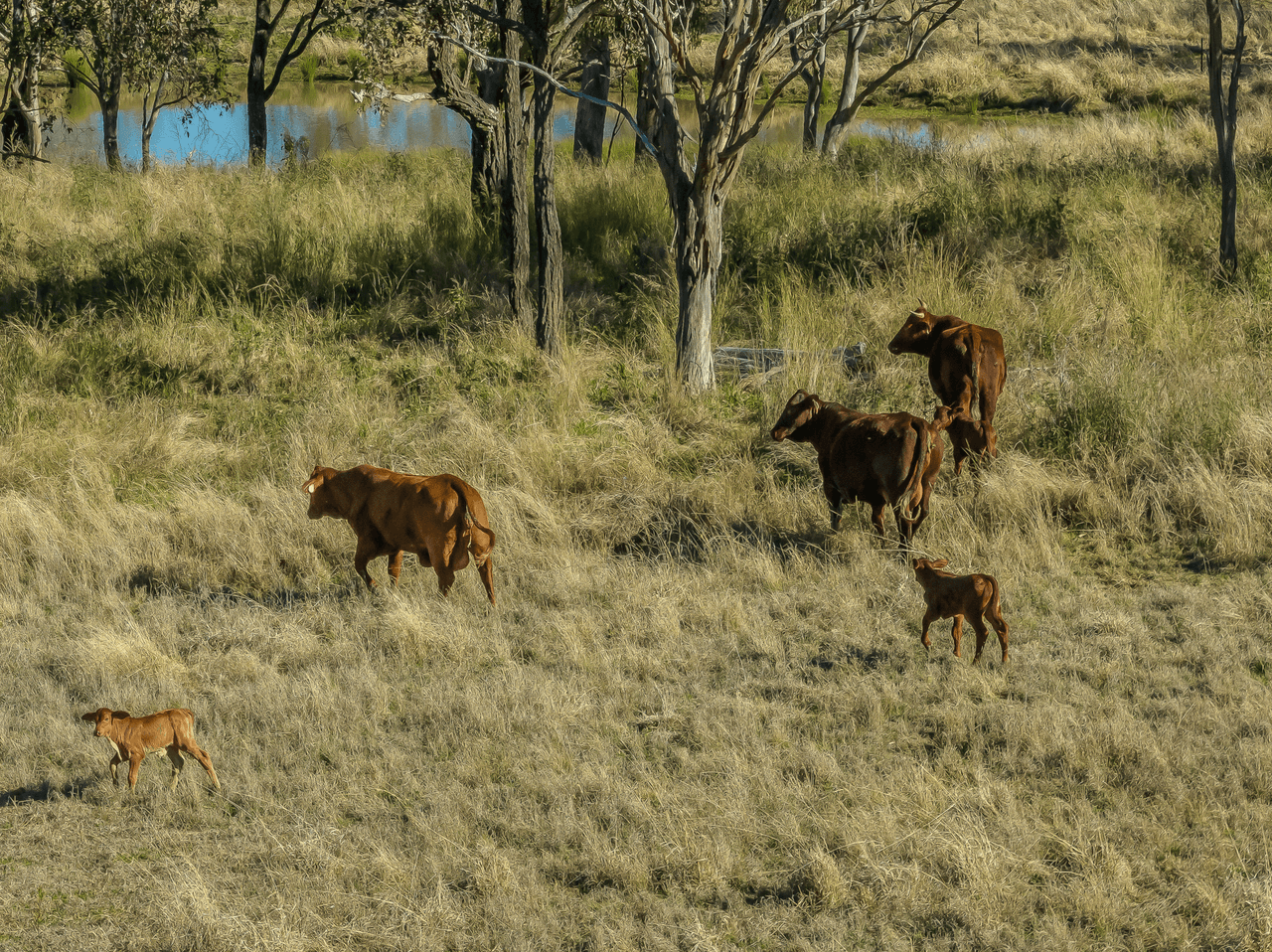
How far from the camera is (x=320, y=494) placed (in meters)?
5.50

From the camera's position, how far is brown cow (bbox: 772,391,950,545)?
5496 mm

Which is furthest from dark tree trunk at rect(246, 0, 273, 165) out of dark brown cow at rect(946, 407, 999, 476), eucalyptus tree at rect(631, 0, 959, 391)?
dark brown cow at rect(946, 407, 999, 476)

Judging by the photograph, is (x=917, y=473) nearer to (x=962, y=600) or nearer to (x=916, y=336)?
(x=962, y=600)

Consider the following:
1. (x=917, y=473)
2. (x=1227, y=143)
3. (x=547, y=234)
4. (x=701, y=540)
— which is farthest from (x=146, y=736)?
(x=1227, y=143)

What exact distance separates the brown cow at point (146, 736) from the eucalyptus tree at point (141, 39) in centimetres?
1242

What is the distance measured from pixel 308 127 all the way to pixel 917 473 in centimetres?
2434

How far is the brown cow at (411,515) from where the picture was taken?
5148 millimetres

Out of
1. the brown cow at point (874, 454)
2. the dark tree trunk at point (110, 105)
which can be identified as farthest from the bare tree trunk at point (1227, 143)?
the dark tree trunk at point (110, 105)

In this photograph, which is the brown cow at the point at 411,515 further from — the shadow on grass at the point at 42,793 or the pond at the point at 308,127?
the pond at the point at 308,127

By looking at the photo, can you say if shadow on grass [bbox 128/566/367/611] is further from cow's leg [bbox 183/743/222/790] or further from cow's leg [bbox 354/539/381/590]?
cow's leg [bbox 183/743/222/790]

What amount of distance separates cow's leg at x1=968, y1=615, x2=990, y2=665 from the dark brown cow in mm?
1823

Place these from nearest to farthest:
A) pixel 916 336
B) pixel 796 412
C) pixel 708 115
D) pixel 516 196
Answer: pixel 796 412 → pixel 916 336 → pixel 708 115 → pixel 516 196

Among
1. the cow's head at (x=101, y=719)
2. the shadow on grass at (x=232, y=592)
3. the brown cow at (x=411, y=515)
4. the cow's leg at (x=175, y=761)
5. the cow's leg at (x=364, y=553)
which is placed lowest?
the cow's leg at (x=175, y=761)

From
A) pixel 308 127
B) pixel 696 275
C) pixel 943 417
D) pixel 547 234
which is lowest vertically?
pixel 943 417
